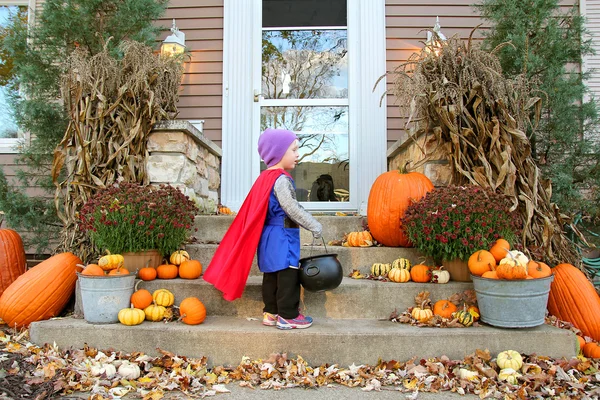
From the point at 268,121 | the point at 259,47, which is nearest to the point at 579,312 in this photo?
the point at 268,121

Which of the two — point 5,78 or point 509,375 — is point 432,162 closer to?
point 509,375

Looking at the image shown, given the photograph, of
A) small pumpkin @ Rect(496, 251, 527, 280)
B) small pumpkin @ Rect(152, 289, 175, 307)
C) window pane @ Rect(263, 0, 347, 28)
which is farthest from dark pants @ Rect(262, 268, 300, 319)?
window pane @ Rect(263, 0, 347, 28)

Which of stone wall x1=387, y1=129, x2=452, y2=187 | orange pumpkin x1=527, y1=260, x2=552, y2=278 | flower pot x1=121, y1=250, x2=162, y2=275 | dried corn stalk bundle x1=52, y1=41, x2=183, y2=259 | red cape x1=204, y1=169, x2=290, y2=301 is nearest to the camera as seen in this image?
orange pumpkin x1=527, y1=260, x2=552, y2=278

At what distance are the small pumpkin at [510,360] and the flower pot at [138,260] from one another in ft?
7.69

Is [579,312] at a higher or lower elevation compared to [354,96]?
lower

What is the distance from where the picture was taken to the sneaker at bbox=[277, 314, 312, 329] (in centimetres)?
242

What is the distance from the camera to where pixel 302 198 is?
4.91m

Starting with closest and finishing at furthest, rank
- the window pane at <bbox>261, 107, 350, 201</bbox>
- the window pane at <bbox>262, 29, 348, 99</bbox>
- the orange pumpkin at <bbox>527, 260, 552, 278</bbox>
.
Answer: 1. the orange pumpkin at <bbox>527, 260, 552, 278</bbox>
2. the window pane at <bbox>261, 107, 350, 201</bbox>
3. the window pane at <bbox>262, 29, 348, 99</bbox>

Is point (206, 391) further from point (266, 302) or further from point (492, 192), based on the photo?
point (492, 192)

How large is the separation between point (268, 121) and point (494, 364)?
3684 mm

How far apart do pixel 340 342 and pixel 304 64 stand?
12.4ft

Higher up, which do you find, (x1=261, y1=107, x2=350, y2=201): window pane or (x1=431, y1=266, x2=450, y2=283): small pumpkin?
(x1=261, y1=107, x2=350, y2=201): window pane

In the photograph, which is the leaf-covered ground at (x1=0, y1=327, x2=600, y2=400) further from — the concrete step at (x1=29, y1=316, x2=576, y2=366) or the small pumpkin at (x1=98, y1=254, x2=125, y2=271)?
the small pumpkin at (x1=98, y1=254, x2=125, y2=271)

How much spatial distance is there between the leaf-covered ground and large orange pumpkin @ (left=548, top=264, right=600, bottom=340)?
0.35 meters
